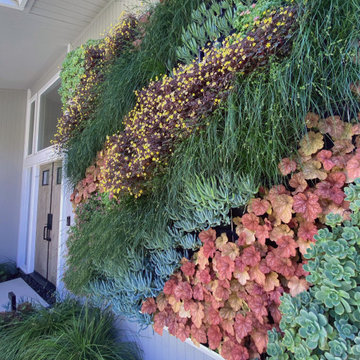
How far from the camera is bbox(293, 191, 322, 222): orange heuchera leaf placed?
998 millimetres

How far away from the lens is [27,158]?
16.0 ft

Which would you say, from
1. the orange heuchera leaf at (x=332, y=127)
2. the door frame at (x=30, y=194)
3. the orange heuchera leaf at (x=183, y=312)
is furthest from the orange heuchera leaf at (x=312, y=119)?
the door frame at (x=30, y=194)

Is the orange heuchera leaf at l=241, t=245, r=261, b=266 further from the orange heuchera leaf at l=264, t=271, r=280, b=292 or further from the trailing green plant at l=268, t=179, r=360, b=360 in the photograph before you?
the trailing green plant at l=268, t=179, r=360, b=360

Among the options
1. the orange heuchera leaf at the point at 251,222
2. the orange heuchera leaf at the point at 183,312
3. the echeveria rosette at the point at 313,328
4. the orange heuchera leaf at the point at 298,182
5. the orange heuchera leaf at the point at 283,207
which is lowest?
the orange heuchera leaf at the point at 183,312

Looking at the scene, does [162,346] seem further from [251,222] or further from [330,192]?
[330,192]

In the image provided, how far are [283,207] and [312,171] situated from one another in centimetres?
20

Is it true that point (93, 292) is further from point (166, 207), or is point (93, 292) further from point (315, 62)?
point (315, 62)

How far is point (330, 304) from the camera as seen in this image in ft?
2.58

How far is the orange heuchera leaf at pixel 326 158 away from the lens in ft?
3.29

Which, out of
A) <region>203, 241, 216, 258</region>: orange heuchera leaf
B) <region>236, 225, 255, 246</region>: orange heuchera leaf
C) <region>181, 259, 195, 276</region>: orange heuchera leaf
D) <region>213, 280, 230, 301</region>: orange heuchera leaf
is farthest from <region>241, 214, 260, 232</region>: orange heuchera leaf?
<region>181, 259, 195, 276</region>: orange heuchera leaf

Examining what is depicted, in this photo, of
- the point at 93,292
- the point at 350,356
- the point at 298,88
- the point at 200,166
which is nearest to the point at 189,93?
the point at 200,166

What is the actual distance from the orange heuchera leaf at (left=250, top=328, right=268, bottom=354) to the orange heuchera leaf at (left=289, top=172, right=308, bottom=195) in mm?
648

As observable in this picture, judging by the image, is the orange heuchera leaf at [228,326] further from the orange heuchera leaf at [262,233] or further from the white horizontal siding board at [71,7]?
the white horizontal siding board at [71,7]

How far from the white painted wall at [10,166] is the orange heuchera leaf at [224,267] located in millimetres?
5282
